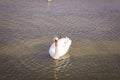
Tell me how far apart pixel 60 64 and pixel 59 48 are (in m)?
0.76

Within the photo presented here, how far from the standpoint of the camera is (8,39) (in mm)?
11523

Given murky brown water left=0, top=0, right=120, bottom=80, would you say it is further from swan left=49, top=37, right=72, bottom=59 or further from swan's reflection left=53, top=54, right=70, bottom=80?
swan left=49, top=37, right=72, bottom=59

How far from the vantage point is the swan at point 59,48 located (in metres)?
9.86

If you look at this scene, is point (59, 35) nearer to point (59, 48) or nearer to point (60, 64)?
point (59, 48)

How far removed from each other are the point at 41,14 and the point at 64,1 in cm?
416

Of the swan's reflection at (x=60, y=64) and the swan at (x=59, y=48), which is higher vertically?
the swan at (x=59, y=48)

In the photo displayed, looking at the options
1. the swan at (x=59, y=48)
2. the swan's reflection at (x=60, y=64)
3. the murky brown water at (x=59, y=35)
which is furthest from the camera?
the swan at (x=59, y=48)

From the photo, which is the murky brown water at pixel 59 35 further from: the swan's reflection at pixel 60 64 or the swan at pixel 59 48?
the swan at pixel 59 48

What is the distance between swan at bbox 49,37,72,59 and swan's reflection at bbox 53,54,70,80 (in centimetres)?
18

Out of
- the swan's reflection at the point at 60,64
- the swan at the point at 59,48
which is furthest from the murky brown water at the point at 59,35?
the swan at the point at 59,48

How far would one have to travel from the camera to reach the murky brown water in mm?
9000

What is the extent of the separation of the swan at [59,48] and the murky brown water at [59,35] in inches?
8.2

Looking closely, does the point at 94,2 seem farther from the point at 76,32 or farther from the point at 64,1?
the point at 76,32

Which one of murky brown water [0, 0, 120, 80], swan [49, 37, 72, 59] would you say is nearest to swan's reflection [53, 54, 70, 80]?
murky brown water [0, 0, 120, 80]
